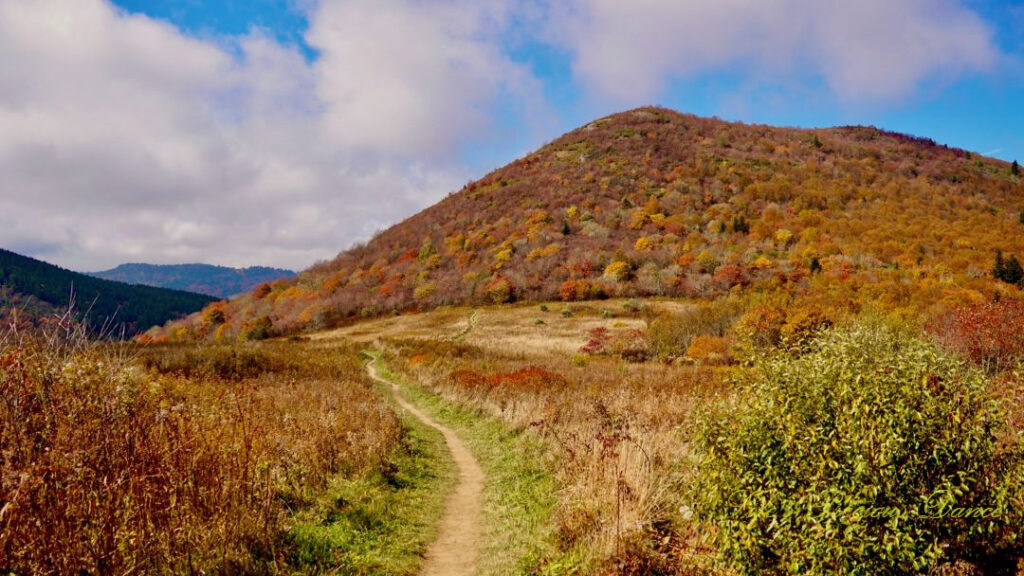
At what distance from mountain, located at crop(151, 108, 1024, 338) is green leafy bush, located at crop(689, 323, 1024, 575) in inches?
1411

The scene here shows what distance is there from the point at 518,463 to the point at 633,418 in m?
2.60

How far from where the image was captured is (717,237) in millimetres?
67750

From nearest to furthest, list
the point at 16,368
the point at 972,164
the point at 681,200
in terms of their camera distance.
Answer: the point at 16,368
the point at 681,200
the point at 972,164

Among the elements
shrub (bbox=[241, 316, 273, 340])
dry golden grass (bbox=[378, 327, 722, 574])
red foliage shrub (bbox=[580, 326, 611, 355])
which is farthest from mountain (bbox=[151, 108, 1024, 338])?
dry golden grass (bbox=[378, 327, 722, 574])

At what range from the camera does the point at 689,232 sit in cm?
7094

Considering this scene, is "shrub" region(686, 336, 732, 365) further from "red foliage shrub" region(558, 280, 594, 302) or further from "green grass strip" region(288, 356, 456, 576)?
"red foliage shrub" region(558, 280, 594, 302)

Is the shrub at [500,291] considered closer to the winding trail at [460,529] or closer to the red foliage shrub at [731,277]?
the red foliage shrub at [731,277]

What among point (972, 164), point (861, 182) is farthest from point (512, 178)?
point (972, 164)

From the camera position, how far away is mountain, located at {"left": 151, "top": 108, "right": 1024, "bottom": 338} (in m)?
56.4

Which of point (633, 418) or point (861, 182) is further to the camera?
point (861, 182)

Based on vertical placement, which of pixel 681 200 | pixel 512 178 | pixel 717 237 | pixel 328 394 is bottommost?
pixel 328 394

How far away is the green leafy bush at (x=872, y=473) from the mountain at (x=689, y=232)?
118 ft

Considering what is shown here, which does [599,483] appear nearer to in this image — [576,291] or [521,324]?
[521,324]

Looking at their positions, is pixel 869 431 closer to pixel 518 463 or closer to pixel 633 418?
pixel 633 418
